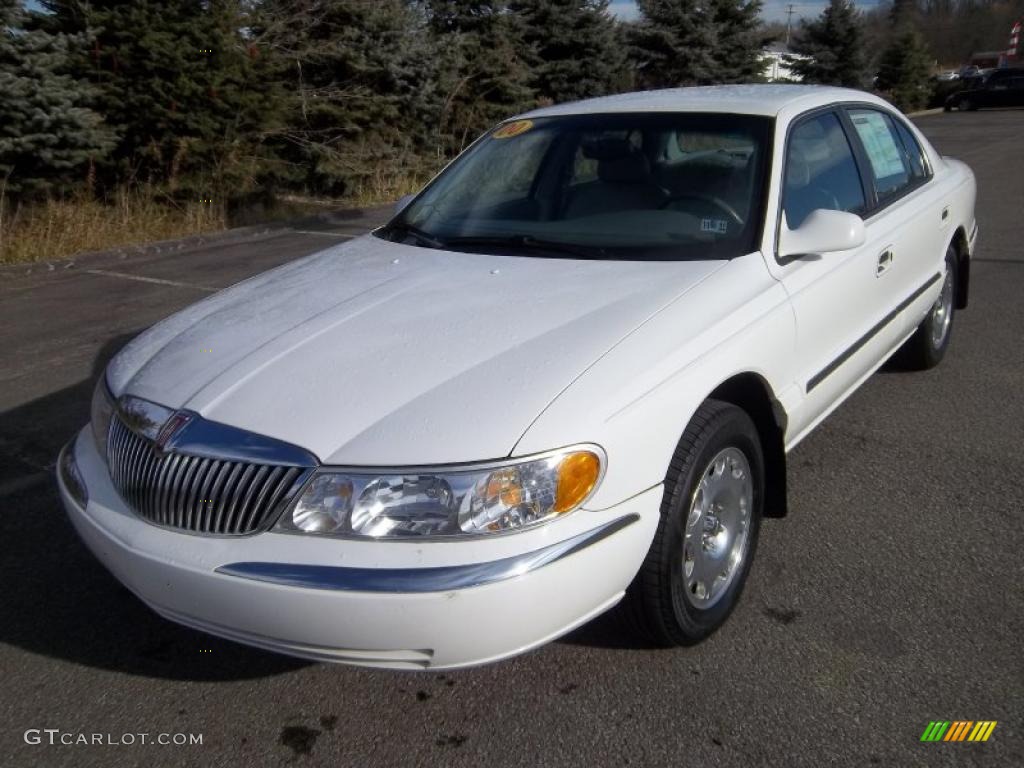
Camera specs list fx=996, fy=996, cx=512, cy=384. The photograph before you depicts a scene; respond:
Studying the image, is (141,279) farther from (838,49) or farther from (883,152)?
(838,49)

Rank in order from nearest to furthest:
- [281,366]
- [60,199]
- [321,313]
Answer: [281,366] → [321,313] → [60,199]

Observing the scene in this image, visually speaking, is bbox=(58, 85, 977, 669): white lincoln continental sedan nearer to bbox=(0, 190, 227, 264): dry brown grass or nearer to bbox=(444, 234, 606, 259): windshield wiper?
bbox=(444, 234, 606, 259): windshield wiper

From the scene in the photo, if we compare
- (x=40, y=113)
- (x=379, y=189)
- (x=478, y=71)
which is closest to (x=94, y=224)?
(x=40, y=113)

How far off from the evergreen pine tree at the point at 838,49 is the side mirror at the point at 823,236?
100 ft

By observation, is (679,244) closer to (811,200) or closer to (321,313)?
(811,200)

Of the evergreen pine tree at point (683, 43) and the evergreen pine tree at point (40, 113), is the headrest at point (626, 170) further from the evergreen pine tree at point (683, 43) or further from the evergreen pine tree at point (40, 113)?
the evergreen pine tree at point (683, 43)

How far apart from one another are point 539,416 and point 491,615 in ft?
1.63

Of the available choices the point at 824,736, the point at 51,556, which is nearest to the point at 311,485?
the point at 824,736

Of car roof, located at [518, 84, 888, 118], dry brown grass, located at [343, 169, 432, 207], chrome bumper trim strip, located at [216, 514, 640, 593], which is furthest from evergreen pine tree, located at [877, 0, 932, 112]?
chrome bumper trim strip, located at [216, 514, 640, 593]

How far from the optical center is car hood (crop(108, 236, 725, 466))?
2514 millimetres

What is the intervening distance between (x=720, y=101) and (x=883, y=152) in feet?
3.77

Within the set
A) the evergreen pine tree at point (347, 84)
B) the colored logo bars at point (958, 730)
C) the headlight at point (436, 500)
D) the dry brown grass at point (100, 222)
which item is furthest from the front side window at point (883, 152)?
the evergreen pine tree at point (347, 84)

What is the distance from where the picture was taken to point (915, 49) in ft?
120

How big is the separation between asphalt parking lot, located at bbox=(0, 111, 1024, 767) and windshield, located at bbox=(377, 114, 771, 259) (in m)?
1.22
